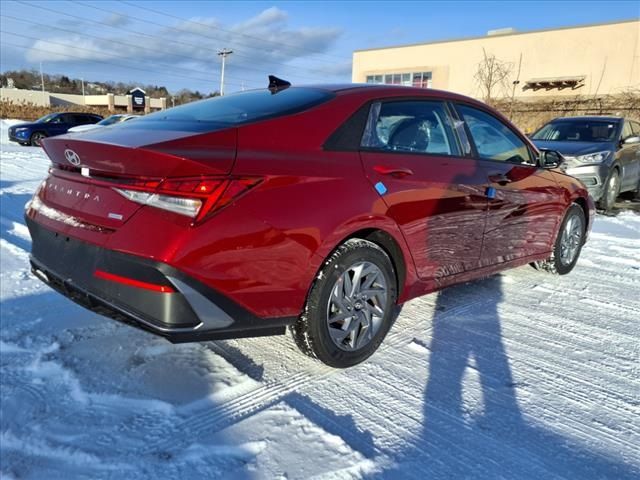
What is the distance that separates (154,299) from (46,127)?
73.2 feet

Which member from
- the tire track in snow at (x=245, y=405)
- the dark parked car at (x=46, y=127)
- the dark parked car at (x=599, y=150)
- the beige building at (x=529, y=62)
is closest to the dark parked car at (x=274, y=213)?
the tire track in snow at (x=245, y=405)

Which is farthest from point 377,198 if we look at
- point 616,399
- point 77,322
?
point 77,322

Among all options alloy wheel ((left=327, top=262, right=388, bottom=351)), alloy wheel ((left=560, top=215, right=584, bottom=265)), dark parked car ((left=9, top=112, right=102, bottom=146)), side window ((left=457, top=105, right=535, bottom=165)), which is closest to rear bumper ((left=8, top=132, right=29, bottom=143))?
dark parked car ((left=9, top=112, right=102, bottom=146))

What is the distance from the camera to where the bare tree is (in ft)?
129

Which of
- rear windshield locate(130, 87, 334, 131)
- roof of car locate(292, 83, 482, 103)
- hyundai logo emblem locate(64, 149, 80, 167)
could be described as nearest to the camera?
hyundai logo emblem locate(64, 149, 80, 167)

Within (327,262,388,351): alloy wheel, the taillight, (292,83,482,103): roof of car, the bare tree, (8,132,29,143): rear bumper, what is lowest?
(327,262,388,351): alloy wheel

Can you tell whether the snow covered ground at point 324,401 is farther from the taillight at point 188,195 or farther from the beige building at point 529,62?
the beige building at point 529,62

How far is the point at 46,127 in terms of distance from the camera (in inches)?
834

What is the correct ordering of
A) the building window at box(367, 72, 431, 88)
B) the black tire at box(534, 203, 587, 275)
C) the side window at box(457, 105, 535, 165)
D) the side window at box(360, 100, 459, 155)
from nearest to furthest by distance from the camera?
the side window at box(360, 100, 459, 155) → the side window at box(457, 105, 535, 165) → the black tire at box(534, 203, 587, 275) → the building window at box(367, 72, 431, 88)

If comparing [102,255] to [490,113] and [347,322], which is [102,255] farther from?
[490,113]

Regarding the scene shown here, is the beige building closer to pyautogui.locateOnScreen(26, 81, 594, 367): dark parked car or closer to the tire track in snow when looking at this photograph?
pyautogui.locateOnScreen(26, 81, 594, 367): dark parked car

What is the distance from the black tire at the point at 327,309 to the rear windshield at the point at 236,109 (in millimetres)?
819

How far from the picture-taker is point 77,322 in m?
3.34

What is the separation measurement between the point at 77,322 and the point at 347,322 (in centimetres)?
181
